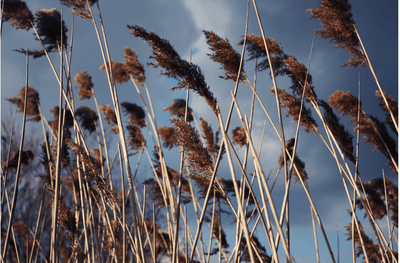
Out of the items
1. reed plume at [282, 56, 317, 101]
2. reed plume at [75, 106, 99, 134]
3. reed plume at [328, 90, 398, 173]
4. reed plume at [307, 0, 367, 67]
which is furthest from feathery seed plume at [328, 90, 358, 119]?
reed plume at [75, 106, 99, 134]

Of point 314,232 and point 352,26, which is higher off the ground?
point 352,26

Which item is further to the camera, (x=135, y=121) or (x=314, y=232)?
(x=135, y=121)

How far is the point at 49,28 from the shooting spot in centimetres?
197

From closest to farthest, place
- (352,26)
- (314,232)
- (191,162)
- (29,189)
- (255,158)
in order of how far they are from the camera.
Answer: (255,158), (191,162), (314,232), (352,26), (29,189)

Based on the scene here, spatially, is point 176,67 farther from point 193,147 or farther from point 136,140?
point 136,140

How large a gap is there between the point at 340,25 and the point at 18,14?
2.64 metres

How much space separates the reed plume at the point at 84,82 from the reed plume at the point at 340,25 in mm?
2806

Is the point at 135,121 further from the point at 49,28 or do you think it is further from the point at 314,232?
the point at 314,232

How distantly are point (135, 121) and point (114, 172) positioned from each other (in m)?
9.20

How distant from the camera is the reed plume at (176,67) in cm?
137

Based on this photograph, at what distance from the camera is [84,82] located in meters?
3.61

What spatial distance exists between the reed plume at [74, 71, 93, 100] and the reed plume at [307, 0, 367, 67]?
2806 millimetres

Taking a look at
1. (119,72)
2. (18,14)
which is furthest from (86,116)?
(18,14)

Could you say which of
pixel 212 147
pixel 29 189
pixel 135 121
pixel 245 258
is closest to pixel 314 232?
pixel 245 258
